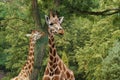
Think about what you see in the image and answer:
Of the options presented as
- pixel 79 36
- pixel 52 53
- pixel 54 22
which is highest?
pixel 54 22

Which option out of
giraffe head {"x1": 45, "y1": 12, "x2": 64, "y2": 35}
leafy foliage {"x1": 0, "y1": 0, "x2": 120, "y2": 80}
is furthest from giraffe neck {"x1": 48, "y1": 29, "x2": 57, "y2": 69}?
leafy foliage {"x1": 0, "y1": 0, "x2": 120, "y2": 80}

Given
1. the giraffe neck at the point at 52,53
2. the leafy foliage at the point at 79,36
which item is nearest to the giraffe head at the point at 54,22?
the leafy foliage at the point at 79,36

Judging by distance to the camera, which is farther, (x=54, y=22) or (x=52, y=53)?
(x=52, y=53)

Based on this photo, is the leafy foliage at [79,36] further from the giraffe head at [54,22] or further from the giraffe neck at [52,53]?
the giraffe neck at [52,53]

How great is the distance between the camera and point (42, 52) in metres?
12.3

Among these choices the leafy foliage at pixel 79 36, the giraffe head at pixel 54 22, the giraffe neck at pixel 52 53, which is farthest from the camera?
the giraffe neck at pixel 52 53

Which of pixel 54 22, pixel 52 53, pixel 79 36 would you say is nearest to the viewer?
pixel 54 22

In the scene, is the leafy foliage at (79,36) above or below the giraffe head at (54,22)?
below

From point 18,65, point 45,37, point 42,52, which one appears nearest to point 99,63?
point 18,65

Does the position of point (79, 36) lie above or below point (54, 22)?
below

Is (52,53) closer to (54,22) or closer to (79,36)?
(54,22)

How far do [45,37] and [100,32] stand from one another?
Result: 8.02 metres

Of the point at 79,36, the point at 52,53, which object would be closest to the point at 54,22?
the point at 52,53

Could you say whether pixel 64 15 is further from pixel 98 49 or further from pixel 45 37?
pixel 98 49
